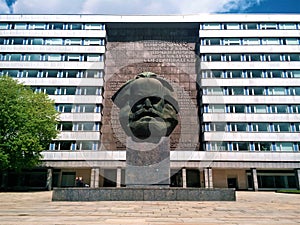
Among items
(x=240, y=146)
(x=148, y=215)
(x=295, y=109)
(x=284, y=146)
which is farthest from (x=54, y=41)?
(x=148, y=215)

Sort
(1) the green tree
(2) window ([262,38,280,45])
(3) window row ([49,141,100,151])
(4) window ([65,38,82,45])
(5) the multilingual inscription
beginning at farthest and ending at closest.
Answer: (4) window ([65,38,82,45])
(5) the multilingual inscription
(2) window ([262,38,280,45])
(3) window row ([49,141,100,151])
(1) the green tree

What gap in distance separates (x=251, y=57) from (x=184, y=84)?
39.3 ft

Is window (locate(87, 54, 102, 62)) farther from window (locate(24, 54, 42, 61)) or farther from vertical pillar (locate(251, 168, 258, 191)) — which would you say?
vertical pillar (locate(251, 168, 258, 191))

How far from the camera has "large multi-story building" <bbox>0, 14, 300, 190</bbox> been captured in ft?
125

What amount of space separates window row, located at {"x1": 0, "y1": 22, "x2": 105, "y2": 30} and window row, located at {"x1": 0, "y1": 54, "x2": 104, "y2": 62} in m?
5.00

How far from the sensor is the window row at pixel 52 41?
44.2 m

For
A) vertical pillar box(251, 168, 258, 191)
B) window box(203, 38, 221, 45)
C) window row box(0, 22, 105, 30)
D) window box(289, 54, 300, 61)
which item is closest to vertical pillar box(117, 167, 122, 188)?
vertical pillar box(251, 168, 258, 191)

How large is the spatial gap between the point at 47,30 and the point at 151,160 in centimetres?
3980

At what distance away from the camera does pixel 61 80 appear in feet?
141

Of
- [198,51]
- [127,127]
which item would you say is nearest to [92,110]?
[198,51]

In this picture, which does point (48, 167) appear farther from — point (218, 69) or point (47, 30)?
point (218, 69)

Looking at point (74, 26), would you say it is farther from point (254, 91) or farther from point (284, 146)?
point (284, 146)

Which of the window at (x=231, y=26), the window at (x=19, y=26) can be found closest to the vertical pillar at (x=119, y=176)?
the window at (x=19, y=26)

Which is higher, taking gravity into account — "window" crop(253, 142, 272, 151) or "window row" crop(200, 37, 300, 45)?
"window row" crop(200, 37, 300, 45)
